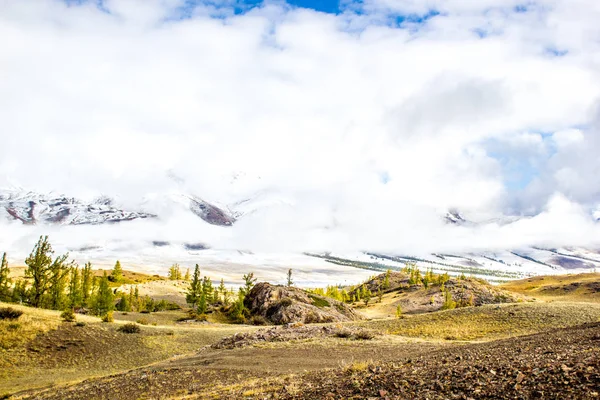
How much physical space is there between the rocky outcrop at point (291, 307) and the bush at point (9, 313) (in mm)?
42260

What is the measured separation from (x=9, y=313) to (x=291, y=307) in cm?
4654

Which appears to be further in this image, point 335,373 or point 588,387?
point 335,373

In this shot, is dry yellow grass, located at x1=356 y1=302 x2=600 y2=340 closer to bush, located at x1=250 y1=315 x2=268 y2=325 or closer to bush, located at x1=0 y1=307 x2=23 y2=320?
bush, located at x1=250 y1=315 x2=268 y2=325

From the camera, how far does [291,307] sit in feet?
254

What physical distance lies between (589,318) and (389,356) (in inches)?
1327

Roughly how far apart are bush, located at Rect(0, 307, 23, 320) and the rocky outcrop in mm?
42260

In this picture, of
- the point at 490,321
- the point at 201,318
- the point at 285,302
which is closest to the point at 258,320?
the point at 285,302

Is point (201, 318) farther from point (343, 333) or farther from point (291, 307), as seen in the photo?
point (343, 333)

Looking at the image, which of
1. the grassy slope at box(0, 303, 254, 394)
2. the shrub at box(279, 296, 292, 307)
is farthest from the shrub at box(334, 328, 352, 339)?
the shrub at box(279, 296, 292, 307)

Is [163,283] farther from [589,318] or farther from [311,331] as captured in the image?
[589,318]

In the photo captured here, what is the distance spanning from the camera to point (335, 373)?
56.8 ft

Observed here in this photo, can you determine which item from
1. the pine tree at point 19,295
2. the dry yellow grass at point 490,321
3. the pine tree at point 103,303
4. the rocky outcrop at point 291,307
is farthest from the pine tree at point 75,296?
the dry yellow grass at point 490,321

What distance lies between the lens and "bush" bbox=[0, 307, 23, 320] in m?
39.6

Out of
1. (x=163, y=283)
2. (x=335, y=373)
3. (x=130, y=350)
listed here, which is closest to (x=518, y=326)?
(x=335, y=373)
